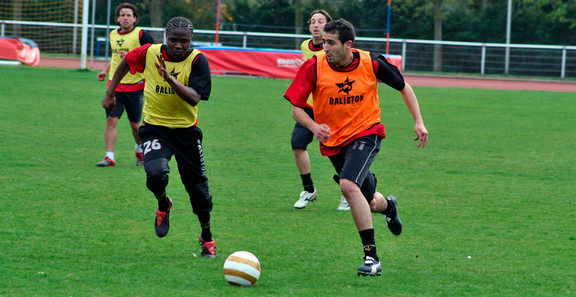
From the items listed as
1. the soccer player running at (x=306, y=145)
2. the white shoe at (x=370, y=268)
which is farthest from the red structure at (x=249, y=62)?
the white shoe at (x=370, y=268)

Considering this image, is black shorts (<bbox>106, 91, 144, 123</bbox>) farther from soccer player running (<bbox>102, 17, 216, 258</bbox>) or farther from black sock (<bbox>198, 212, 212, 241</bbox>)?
black sock (<bbox>198, 212, 212, 241</bbox>)

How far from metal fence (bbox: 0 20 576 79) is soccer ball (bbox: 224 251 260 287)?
3114 cm

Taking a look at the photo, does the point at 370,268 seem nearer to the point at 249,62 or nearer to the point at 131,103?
the point at 131,103

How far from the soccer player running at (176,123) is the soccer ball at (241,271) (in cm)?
78

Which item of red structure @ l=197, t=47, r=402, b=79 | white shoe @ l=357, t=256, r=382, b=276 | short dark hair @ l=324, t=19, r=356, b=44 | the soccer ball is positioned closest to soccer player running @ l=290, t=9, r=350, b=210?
short dark hair @ l=324, t=19, r=356, b=44

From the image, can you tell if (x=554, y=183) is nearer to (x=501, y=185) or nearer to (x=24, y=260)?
(x=501, y=185)

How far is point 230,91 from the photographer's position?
22625mm

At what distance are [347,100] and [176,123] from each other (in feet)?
4.53

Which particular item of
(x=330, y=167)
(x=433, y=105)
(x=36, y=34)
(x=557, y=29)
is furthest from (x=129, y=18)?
(x=557, y=29)

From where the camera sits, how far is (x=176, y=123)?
6031 mm

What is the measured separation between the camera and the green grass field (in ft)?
17.2

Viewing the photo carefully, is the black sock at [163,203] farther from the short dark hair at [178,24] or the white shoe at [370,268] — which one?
the white shoe at [370,268]

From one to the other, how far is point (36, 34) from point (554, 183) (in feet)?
102

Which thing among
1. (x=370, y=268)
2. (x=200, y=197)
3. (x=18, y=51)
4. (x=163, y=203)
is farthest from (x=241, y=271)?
(x=18, y=51)
